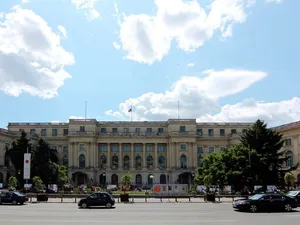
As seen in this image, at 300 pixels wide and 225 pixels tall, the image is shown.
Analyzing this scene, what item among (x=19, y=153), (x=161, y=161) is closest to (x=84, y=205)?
(x=19, y=153)

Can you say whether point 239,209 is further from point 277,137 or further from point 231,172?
point 277,137

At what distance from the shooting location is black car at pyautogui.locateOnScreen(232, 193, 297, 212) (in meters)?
34.0

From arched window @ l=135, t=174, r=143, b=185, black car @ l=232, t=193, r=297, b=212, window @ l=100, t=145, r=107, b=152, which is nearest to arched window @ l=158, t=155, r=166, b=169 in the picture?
arched window @ l=135, t=174, r=143, b=185

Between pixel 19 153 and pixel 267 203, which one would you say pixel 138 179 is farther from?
pixel 267 203

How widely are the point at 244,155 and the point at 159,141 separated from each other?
61497mm

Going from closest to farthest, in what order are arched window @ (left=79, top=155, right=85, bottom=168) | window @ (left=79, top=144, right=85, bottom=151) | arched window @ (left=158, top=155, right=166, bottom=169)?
window @ (left=79, top=144, right=85, bottom=151) → arched window @ (left=79, top=155, right=85, bottom=168) → arched window @ (left=158, top=155, right=166, bottom=169)

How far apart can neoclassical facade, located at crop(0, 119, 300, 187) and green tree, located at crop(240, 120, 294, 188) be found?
4643 cm

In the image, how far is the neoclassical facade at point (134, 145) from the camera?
131 meters

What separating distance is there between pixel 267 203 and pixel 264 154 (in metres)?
46.4

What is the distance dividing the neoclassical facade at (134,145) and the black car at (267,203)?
3768 inches

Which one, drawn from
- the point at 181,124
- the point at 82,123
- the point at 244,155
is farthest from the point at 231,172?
the point at 82,123

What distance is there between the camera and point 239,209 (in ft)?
114

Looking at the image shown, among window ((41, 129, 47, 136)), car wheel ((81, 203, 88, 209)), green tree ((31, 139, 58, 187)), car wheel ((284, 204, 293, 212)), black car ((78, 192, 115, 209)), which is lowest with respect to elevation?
car wheel ((284, 204, 293, 212))

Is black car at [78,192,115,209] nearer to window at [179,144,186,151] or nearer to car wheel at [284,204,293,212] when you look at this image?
car wheel at [284,204,293,212]
